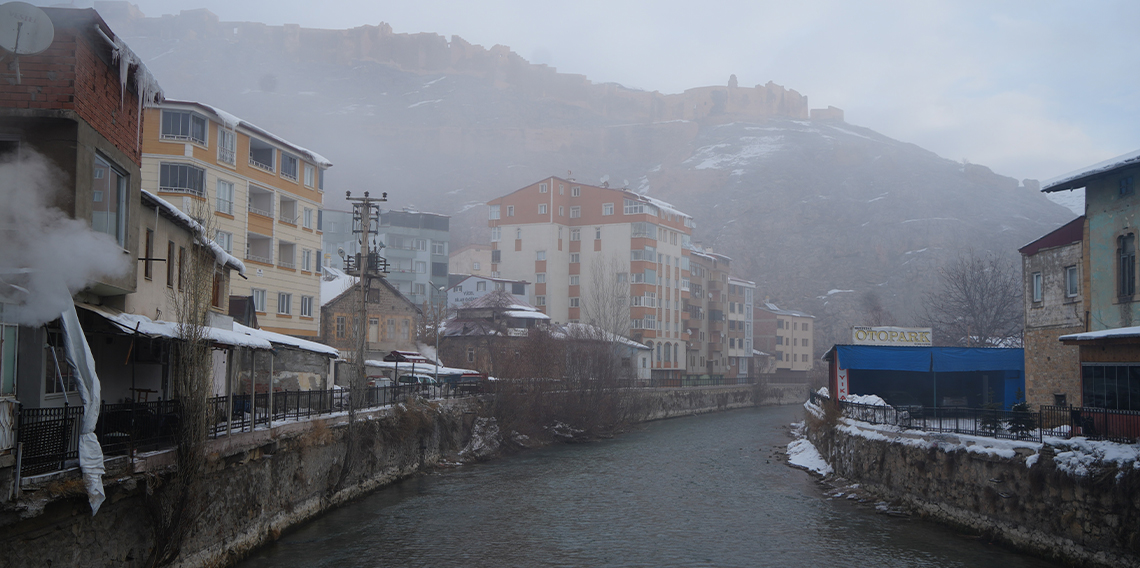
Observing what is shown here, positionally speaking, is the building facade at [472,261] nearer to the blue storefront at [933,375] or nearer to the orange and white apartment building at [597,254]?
the orange and white apartment building at [597,254]

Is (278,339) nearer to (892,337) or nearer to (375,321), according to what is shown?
(375,321)

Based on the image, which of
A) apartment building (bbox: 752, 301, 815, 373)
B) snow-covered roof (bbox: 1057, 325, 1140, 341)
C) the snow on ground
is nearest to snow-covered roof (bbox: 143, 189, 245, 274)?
snow-covered roof (bbox: 1057, 325, 1140, 341)

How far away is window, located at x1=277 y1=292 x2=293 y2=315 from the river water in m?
15.3

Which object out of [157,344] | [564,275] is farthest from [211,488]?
[564,275]

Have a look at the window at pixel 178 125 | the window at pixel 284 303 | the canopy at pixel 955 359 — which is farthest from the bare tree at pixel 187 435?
the canopy at pixel 955 359

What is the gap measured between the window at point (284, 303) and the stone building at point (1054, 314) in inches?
1466

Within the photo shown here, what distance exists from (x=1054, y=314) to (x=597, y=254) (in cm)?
6029

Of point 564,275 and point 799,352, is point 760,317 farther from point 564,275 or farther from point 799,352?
point 564,275

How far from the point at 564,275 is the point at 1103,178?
67.3 metres

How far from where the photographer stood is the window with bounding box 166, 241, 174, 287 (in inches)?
887

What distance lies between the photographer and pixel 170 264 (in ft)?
74.9

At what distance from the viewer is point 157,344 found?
23.0 m

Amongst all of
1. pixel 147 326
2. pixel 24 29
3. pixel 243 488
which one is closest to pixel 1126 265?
pixel 243 488

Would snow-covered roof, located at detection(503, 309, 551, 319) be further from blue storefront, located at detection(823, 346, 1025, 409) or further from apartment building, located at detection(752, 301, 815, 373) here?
apartment building, located at detection(752, 301, 815, 373)
